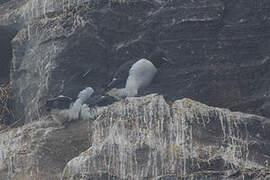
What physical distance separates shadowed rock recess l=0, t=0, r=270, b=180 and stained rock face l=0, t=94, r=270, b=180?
0.01 meters

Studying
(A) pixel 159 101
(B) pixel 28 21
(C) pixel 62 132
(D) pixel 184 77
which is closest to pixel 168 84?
(D) pixel 184 77

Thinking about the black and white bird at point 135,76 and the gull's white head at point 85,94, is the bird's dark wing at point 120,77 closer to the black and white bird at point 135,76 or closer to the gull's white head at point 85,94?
the black and white bird at point 135,76

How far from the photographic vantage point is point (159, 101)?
768 centimetres

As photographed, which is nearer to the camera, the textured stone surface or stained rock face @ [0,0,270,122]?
the textured stone surface

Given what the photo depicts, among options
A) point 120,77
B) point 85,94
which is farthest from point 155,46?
point 85,94

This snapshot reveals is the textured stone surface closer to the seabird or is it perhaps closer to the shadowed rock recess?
the shadowed rock recess

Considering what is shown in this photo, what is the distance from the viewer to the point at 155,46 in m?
8.72

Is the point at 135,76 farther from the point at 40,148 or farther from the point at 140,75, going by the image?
the point at 40,148

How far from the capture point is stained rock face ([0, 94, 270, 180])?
7.03 metres

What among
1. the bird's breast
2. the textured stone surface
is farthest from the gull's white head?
the bird's breast

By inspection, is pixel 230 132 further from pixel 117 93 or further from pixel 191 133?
pixel 117 93

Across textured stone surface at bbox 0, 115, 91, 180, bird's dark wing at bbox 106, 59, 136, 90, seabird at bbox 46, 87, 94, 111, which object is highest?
bird's dark wing at bbox 106, 59, 136, 90

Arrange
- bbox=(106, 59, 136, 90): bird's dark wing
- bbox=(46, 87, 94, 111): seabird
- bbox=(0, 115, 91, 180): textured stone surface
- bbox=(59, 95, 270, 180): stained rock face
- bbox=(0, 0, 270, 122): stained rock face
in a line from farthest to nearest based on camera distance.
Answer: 1. bbox=(106, 59, 136, 90): bird's dark wing
2. bbox=(46, 87, 94, 111): seabird
3. bbox=(0, 0, 270, 122): stained rock face
4. bbox=(0, 115, 91, 180): textured stone surface
5. bbox=(59, 95, 270, 180): stained rock face

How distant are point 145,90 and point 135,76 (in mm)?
201
